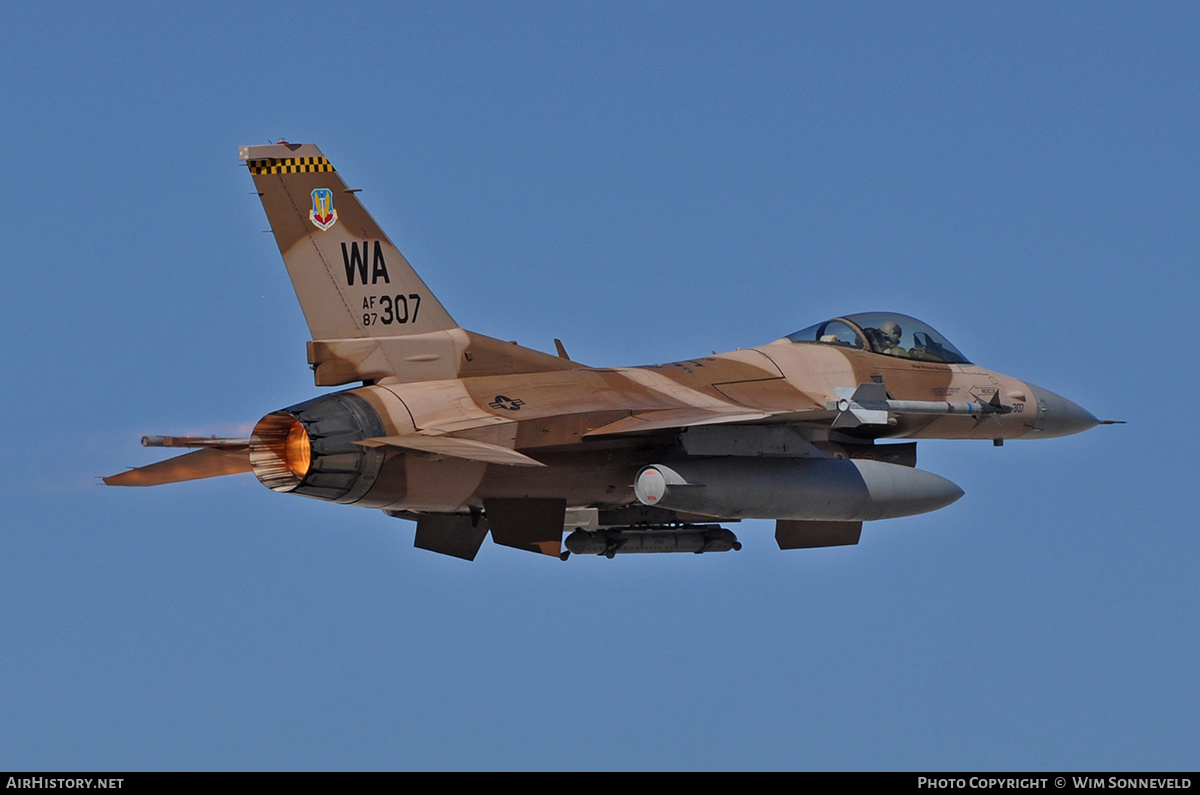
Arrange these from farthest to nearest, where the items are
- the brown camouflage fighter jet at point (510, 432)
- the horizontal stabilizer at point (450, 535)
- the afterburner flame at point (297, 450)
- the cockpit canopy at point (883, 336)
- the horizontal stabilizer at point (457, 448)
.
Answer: the cockpit canopy at point (883, 336), the horizontal stabilizer at point (450, 535), the brown camouflage fighter jet at point (510, 432), the afterburner flame at point (297, 450), the horizontal stabilizer at point (457, 448)

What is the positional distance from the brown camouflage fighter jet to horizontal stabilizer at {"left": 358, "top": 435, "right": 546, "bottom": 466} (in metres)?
0.03

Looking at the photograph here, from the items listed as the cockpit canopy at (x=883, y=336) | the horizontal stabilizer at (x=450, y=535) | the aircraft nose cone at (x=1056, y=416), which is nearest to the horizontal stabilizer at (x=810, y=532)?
the cockpit canopy at (x=883, y=336)

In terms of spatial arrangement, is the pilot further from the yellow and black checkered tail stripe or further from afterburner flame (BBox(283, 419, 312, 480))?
afterburner flame (BBox(283, 419, 312, 480))

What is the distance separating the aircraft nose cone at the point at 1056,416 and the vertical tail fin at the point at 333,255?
821 centimetres

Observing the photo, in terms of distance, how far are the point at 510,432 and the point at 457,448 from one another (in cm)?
138

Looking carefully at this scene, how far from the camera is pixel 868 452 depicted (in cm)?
2394

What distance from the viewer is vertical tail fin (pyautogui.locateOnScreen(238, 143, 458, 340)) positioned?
68.7ft

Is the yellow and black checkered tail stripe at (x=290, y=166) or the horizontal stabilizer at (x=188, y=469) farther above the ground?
the yellow and black checkered tail stripe at (x=290, y=166)

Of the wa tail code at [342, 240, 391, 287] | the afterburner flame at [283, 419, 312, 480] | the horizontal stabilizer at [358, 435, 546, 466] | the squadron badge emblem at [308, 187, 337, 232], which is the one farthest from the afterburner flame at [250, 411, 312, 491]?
the squadron badge emblem at [308, 187, 337, 232]

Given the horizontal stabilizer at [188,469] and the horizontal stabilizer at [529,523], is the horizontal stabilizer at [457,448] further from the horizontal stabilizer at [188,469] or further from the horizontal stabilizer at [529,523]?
the horizontal stabilizer at [188,469]

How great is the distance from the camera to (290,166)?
835 inches

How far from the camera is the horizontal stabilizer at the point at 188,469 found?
68.3ft

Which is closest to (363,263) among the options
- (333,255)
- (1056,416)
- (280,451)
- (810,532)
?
(333,255)
